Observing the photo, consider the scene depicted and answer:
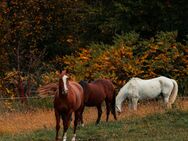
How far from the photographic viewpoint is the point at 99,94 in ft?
50.6

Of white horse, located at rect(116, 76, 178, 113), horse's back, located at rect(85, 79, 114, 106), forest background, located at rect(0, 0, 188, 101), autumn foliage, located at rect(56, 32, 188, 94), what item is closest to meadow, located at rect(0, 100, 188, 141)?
white horse, located at rect(116, 76, 178, 113)

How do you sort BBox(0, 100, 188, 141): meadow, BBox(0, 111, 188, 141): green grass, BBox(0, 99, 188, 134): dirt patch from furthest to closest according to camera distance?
1. BBox(0, 99, 188, 134): dirt patch
2. BBox(0, 100, 188, 141): meadow
3. BBox(0, 111, 188, 141): green grass

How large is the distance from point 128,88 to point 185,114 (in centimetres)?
356

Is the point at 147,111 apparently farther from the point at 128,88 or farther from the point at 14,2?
the point at 14,2

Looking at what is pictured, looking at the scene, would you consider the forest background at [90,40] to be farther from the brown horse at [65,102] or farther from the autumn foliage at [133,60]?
the brown horse at [65,102]

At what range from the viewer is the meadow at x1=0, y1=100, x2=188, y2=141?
40.2ft

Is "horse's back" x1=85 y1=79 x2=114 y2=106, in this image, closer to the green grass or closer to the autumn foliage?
the green grass

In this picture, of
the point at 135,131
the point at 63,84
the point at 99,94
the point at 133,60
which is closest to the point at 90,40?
the point at 133,60

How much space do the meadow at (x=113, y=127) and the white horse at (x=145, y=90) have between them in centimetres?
53

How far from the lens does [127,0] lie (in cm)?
2497

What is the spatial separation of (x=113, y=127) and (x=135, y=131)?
1001 mm

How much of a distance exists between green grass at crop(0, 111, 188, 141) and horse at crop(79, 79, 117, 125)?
34.7 inches

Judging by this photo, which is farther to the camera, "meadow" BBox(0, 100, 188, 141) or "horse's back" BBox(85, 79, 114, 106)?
"horse's back" BBox(85, 79, 114, 106)

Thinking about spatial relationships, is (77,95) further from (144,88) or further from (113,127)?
(144,88)
